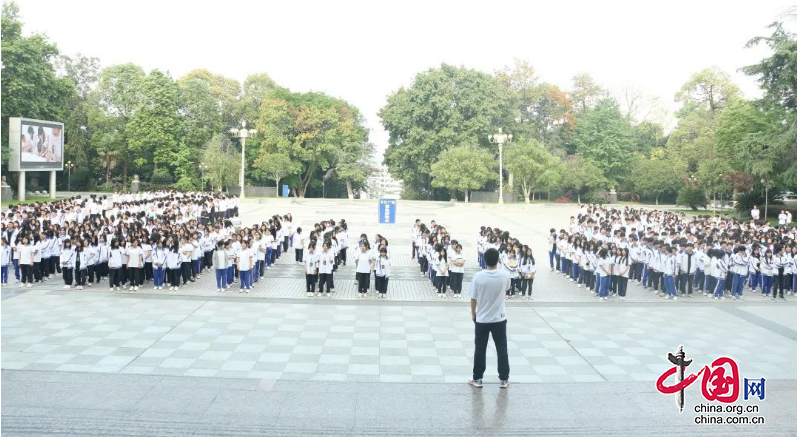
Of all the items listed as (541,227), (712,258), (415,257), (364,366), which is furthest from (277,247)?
(541,227)

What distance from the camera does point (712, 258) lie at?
1377 centimetres

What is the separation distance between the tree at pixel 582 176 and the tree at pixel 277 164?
875 inches

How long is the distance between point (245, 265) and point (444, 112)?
127ft

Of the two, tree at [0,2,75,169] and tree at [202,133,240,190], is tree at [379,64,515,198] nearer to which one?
tree at [202,133,240,190]

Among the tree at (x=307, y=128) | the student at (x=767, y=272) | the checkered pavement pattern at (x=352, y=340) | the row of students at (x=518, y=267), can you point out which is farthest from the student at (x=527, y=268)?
the tree at (x=307, y=128)

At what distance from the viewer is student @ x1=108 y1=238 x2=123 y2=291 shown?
43.4ft

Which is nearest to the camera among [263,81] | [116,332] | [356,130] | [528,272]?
[116,332]

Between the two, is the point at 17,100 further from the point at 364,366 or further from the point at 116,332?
the point at 364,366

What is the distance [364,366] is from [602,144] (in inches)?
1952

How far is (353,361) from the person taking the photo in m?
8.58

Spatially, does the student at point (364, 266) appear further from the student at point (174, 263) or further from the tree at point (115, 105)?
the tree at point (115, 105)

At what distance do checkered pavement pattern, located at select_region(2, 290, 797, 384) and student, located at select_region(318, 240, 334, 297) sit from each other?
1.09 meters

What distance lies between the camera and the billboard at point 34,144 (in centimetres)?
3384

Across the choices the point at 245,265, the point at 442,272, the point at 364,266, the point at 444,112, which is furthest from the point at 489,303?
the point at 444,112
